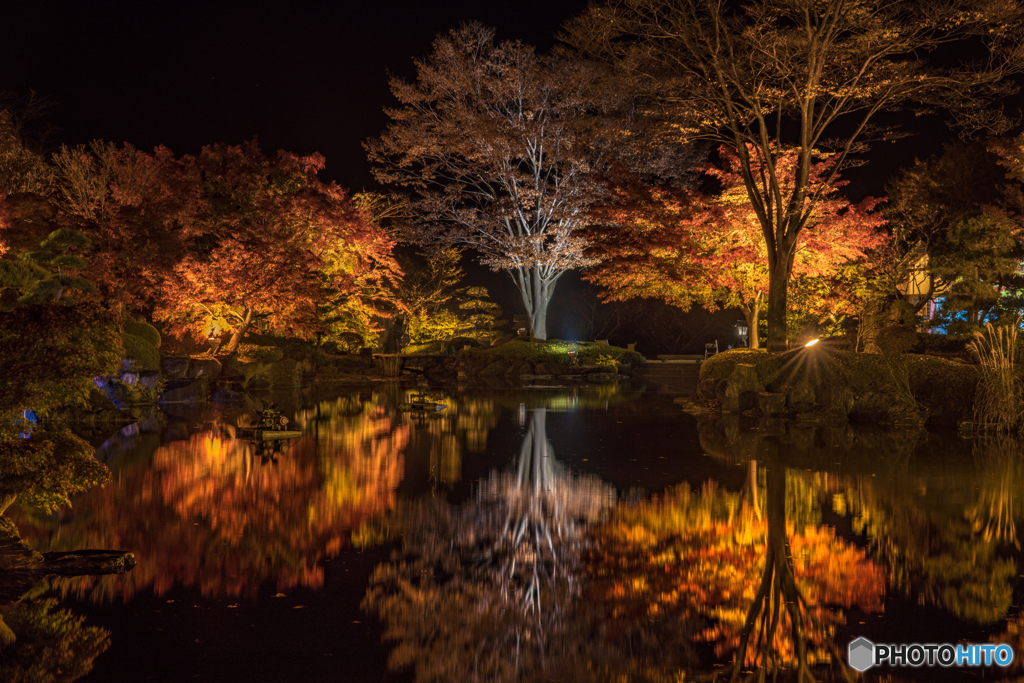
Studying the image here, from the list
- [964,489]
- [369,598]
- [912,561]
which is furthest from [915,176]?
[369,598]

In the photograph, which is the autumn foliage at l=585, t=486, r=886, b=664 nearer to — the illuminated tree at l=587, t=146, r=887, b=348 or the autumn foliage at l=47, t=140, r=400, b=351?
the illuminated tree at l=587, t=146, r=887, b=348

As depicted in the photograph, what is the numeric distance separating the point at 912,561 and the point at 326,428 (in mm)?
9559

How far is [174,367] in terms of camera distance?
18.1 metres

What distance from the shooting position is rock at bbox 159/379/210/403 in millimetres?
17953

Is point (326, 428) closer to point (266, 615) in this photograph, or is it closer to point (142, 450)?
point (142, 450)

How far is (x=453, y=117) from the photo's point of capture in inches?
1093

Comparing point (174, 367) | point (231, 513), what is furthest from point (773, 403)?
point (174, 367)

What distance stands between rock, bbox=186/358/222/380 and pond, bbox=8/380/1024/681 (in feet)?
27.6

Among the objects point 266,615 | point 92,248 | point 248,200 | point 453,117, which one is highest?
point 453,117

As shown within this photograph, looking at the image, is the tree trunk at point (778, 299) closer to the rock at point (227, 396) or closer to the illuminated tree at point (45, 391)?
the rock at point (227, 396)

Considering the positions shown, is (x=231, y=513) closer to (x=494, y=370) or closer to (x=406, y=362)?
(x=494, y=370)

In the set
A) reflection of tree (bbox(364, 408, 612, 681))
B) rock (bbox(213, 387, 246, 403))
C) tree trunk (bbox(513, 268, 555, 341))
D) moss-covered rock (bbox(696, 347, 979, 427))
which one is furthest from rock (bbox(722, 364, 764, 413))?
tree trunk (bbox(513, 268, 555, 341))

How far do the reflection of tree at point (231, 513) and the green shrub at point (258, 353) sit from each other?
37.9 ft

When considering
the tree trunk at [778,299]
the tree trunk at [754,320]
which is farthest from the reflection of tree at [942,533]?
the tree trunk at [754,320]
